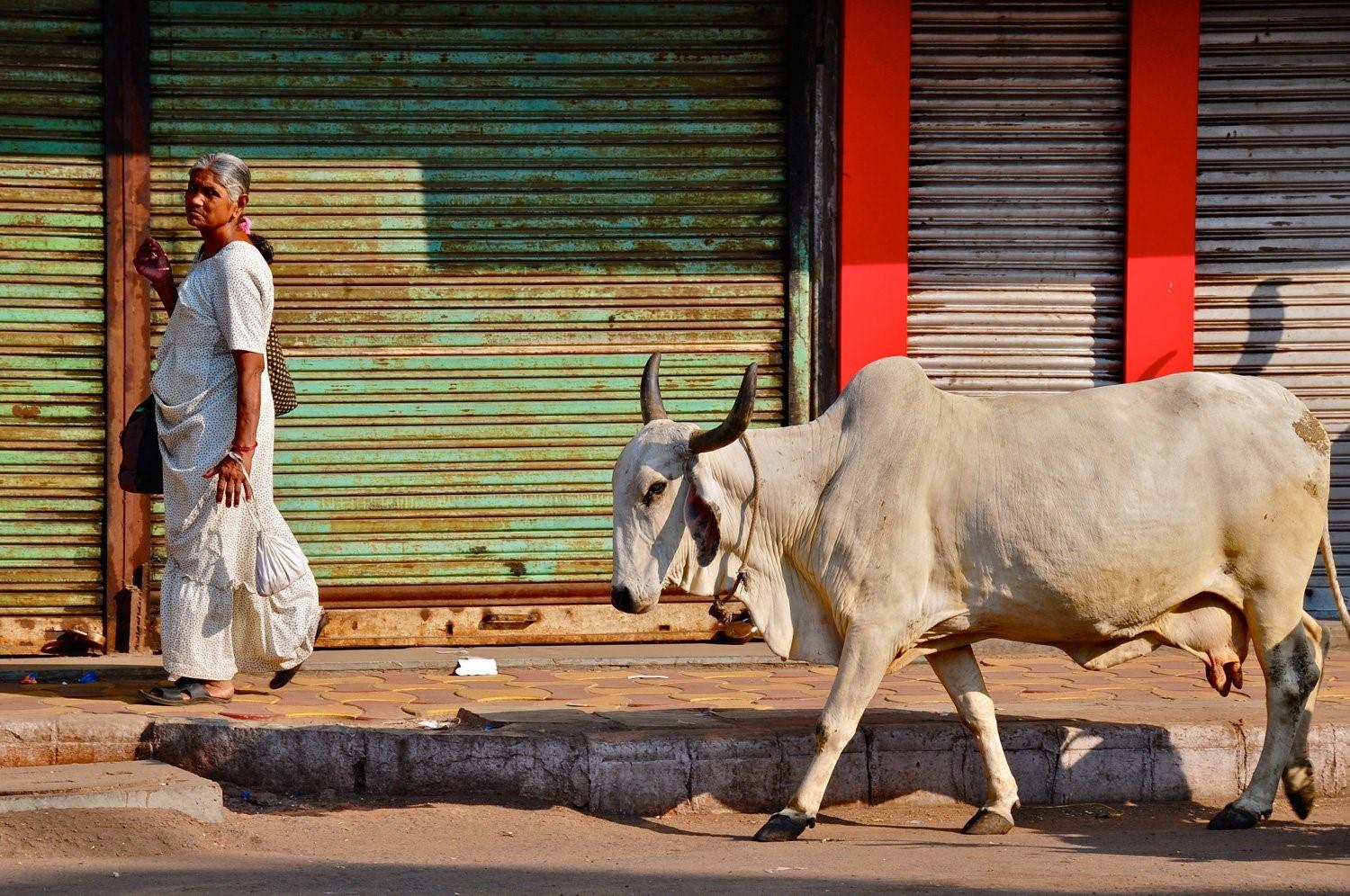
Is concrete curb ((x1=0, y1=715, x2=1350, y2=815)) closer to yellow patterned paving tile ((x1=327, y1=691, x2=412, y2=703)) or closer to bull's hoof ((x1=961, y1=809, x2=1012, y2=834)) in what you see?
bull's hoof ((x1=961, y1=809, x2=1012, y2=834))

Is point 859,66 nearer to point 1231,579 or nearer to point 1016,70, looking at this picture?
point 1016,70

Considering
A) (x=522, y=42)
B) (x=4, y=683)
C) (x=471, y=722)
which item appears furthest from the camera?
(x=522, y=42)

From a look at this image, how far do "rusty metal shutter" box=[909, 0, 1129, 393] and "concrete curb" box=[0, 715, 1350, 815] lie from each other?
307cm

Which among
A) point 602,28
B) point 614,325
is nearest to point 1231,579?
point 614,325

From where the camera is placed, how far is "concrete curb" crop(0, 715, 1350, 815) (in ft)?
19.3

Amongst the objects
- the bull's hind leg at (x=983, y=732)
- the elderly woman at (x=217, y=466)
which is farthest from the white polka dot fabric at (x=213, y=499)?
the bull's hind leg at (x=983, y=732)

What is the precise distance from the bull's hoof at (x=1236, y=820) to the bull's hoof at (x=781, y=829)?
1277 mm

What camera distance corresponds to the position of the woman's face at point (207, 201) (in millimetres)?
6711

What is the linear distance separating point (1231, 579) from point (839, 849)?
148cm

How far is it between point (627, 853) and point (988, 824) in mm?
1137

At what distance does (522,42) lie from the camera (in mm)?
8594

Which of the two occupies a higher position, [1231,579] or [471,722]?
[1231,579]

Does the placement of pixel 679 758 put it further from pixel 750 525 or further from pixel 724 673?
pixel 724 673

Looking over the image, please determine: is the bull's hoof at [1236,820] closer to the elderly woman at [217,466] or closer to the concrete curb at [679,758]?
the concrete curb at [679,758]
